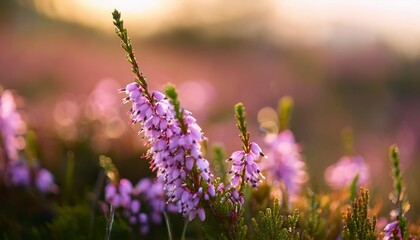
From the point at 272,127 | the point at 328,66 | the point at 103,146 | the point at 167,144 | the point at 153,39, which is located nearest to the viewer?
the point at 167,144

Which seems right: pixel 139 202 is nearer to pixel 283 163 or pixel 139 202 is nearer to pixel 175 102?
pixel 283 163

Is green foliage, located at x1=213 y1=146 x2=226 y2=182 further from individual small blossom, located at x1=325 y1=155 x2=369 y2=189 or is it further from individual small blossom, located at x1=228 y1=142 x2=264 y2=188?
individual small blossom, located at x1=325 y1=155 x2=369 y2=189

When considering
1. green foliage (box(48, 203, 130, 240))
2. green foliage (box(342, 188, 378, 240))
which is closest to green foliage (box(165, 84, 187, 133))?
green foliage (box(342, 188, 378, 240))

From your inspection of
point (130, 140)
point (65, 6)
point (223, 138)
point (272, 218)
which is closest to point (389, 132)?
point (223, 138)

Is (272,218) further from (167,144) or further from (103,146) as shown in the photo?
(103,146)

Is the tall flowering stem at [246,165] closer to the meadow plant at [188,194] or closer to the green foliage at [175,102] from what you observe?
the meadow plant at [188,194]

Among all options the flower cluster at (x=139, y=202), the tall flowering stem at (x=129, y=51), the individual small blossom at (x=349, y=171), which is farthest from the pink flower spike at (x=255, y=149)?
the individual small blossom at (x=349, y=171)
